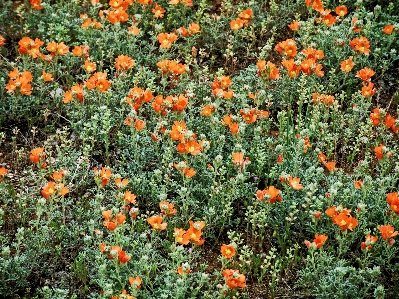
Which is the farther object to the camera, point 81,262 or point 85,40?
point 85,40

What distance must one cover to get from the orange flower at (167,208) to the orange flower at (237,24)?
230 centimetres

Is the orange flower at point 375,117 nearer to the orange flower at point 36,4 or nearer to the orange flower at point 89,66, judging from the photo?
the orange flower at point 89,66

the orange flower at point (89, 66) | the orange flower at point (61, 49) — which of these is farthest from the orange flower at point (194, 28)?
the orange flower at point (61, 49)

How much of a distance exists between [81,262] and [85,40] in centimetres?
244

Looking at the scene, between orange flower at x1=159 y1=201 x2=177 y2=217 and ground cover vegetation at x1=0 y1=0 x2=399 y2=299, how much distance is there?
2cm

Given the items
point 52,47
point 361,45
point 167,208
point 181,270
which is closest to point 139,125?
point 167,208

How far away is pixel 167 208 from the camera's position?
171 inches

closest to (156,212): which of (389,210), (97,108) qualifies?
(97,108)

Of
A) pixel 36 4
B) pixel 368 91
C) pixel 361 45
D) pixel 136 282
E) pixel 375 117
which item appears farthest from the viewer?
pixel 36 4

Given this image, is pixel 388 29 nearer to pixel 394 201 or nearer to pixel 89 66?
pixel 394 201

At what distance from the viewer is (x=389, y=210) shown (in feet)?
14.6

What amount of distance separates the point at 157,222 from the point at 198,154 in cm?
75

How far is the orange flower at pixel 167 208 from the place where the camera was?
4.34m

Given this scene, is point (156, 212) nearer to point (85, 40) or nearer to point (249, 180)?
point (249, 180)
